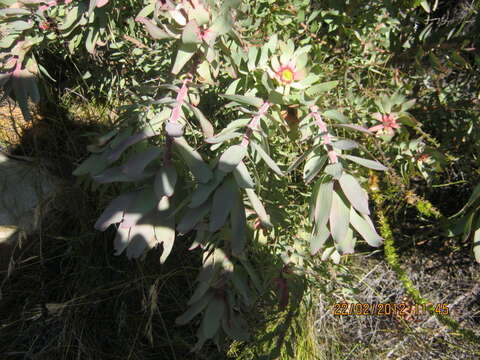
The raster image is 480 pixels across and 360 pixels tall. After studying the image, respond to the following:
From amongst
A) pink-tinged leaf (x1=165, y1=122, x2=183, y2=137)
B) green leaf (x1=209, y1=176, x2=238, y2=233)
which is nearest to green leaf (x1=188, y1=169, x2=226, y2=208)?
green leaf (x1=209, y1=176, x2=238, y2=233)

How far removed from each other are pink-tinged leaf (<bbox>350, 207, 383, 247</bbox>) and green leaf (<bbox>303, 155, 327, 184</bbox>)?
14cm

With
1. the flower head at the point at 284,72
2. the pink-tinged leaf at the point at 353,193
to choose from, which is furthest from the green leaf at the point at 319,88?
the pink-tinged leaf at the point at 353,193

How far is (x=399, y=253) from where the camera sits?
195 cm

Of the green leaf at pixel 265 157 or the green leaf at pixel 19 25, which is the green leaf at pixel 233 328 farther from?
the green leaf at pixel 19 25

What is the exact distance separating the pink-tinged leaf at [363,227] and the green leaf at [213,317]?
0.44 metres

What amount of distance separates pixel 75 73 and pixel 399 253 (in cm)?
188

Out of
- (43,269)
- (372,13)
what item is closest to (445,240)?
(372,13)

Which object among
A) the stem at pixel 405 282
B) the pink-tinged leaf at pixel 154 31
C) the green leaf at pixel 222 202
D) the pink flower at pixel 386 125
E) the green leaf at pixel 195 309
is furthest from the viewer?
the pink flower at pixel 386 125

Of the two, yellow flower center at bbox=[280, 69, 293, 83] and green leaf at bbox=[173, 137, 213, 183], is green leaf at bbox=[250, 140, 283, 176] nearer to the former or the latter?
green leaf at bbox=[173, 137, 213, 183]

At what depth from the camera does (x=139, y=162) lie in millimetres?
922

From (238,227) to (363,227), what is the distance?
322 millimetres

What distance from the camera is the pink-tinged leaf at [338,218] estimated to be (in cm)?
93
